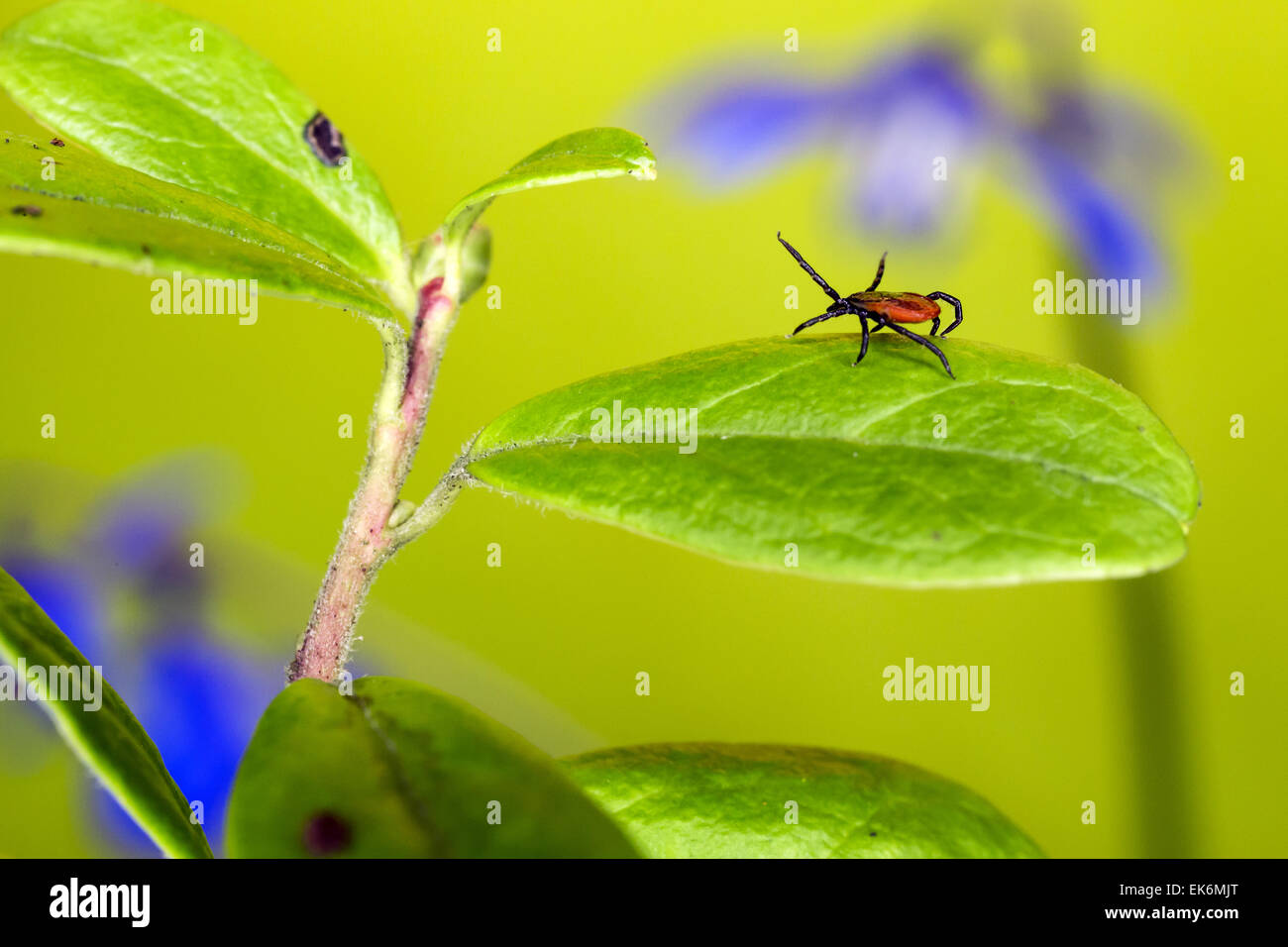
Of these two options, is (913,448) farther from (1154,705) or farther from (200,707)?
(1154,705)

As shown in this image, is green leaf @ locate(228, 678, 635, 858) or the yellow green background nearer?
green leaf @ locate(228, 678, 635, 858)

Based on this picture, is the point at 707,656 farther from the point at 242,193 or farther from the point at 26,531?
the point at 242,193

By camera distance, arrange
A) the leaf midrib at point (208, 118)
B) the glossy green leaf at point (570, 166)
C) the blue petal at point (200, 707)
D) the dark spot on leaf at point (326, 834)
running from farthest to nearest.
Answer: the blue petal at point (200, 707)
the leaf midrib at point (208, 118)
the glossy green leaf at point (570, 166)
the dark spot on leaf at point (326, 834)

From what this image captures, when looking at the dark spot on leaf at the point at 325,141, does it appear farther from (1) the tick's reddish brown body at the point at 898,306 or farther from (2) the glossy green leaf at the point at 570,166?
(1) the tick's reddish brown body at the point at 898,306

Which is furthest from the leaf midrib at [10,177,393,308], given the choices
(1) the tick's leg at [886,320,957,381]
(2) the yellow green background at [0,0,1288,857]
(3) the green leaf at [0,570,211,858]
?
(2) the yellow green background at [0,0,1288,857]

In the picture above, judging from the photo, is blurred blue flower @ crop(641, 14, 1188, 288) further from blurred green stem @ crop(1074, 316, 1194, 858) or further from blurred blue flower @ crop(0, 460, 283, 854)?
blurred blue flower @ crop(0, 460, 283, 854)

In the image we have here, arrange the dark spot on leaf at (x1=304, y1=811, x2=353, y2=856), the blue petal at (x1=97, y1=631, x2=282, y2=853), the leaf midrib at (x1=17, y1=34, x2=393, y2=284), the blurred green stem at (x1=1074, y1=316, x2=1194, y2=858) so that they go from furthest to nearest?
1. the blurred green stem at (x1=1074, y1=316, x2=1194, y2=858)
2. the blue petal at (x1=97, y1=631, x2=282, y2=853)
3. the leaf midrib at (x1=17, y1=34, x2=393, y2=284)
4. the dark spot on leaf at (x1=304, y1=811, x2=353, y2=856)

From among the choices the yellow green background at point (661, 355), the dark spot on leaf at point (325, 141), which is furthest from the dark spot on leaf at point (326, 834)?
the yellow green background at point (661, 355)

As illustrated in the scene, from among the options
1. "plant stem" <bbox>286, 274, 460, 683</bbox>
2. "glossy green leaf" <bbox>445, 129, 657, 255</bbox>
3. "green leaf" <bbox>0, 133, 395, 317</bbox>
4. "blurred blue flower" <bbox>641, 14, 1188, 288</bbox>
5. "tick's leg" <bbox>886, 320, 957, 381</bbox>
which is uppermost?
"blurred blue flower" <bbox>641, 14, 1188, 288</bbox>
